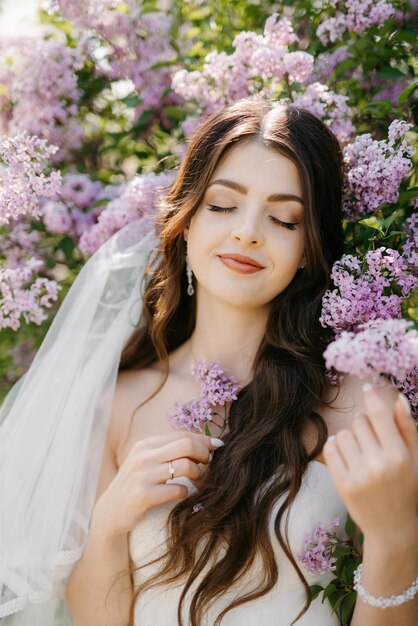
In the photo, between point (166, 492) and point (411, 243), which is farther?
point (411, 243)

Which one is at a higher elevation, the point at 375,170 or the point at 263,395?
the point at 375,170

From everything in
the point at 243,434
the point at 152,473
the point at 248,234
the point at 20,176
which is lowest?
the point at 152,473

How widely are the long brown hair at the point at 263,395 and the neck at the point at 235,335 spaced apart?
0.04 m

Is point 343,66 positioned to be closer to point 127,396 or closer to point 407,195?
point 407,195

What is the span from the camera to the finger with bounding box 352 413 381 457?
1.27 m

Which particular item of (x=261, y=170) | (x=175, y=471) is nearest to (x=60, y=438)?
(x=175, y=471)

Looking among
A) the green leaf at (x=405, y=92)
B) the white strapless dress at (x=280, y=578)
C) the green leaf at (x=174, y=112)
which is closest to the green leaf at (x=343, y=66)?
the green leaf at (x=405, y=92)

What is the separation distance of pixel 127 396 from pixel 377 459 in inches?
47.4

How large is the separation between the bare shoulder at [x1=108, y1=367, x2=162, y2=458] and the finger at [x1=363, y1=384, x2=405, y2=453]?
1143mm

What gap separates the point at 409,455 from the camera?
1269 mm

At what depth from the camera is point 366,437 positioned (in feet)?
4.18

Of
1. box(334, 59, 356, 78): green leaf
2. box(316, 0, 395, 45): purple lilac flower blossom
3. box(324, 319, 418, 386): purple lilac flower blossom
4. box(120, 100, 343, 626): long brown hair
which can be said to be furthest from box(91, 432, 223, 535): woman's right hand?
box(316, 0, 395, 45): purple lilac flower blossom

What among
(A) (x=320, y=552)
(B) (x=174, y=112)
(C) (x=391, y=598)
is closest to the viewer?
(C) (x=391, y=598)

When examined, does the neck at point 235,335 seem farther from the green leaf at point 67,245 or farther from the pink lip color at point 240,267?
the green leaf at point 67,245
